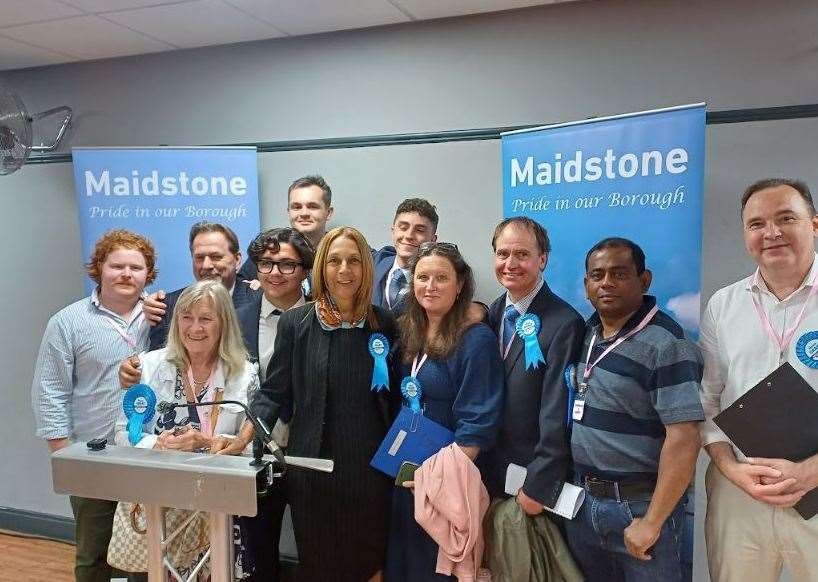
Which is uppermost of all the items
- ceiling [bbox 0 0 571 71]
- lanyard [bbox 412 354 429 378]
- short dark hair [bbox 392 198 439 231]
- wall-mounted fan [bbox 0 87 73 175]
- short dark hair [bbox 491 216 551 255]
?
ceiling [bbox 0 0 571 71]

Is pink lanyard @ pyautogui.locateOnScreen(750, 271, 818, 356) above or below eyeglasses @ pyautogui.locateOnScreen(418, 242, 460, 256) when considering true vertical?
below

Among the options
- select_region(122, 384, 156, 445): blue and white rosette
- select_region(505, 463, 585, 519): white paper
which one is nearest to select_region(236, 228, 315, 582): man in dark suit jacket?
select_region(122, 384, 156, 445): blue and white rosette

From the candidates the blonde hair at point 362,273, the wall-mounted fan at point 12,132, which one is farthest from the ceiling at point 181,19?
the blonde hair at point 362,273

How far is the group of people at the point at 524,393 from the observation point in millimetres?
2115

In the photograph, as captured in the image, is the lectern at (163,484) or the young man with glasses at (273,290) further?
the young man with glasses at (273,290)

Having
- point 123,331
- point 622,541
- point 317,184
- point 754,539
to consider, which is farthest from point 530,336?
point 123,331

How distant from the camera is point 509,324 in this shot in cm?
244

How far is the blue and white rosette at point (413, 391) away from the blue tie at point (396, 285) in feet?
1.78

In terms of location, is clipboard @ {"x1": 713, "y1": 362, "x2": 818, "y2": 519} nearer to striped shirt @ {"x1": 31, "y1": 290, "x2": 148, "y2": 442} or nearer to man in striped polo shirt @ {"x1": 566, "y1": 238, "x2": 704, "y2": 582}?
man in striped polo shirt @ {"x1": 566, "y1": 238, "x2": 704, "y2": 582}

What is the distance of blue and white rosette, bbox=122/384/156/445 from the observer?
225cm

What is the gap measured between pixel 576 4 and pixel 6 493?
4.64 m

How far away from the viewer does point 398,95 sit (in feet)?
10.7

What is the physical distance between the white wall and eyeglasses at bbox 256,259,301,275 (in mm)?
729

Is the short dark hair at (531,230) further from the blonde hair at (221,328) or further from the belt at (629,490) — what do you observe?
the blonde hair at (221,328)
